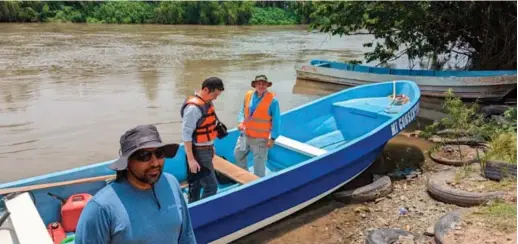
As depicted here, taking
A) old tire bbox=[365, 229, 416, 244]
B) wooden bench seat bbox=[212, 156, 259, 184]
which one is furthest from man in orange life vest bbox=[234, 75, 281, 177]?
old tire bbox=[365, 229, 416, 244]

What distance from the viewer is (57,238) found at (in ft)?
13.3

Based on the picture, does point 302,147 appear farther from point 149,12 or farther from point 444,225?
point 149,12

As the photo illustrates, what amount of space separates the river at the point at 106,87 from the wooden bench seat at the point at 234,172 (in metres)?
3.22

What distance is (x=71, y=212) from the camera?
14.2ft

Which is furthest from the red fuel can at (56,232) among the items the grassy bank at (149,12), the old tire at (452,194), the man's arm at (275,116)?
the grassy bank at (149,12)

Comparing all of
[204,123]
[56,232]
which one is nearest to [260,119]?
[204,123]

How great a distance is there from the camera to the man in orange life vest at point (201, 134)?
4.08 meters

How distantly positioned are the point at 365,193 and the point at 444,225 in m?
1.37

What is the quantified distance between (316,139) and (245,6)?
3994 centimetres

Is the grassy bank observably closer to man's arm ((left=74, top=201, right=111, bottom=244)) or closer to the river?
the river

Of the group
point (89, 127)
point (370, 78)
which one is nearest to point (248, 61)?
point (370, 78)

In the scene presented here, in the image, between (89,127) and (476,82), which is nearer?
(89,127)

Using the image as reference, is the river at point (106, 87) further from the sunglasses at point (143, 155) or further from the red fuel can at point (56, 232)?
the sunglasses at point (143, 155)

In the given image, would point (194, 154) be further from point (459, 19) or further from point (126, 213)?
point (459, 19)
